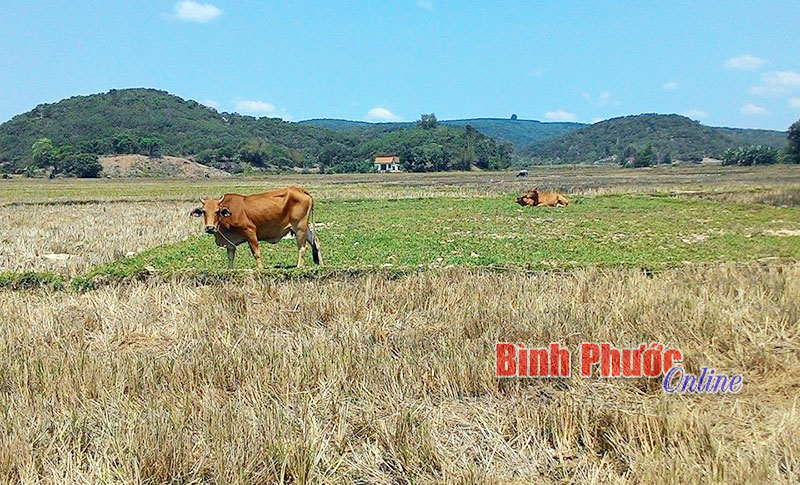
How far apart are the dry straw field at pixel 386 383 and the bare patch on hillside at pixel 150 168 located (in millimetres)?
103078

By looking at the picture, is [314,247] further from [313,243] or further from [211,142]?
[211,142]

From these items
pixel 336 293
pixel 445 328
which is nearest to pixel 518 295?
pixel 445 328

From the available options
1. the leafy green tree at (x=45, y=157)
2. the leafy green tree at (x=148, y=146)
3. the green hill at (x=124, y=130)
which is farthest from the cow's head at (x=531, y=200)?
the green hill at (x=124, y=130)

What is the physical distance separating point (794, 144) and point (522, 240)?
99.8 m

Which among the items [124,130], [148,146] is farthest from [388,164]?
[124,130]

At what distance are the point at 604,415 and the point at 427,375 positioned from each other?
4.93ft

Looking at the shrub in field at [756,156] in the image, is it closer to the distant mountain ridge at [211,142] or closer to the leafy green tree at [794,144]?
the leafy green tree at [794,144]

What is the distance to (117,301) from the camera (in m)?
7.60

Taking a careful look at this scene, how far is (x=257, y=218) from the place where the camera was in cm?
1227

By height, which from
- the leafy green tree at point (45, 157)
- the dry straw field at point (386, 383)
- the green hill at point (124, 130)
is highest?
the green hill at point (124, 130)

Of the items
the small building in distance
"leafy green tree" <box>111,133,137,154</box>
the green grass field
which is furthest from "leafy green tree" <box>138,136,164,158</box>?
the green grass field

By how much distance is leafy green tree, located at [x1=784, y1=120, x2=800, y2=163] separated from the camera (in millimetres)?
91625

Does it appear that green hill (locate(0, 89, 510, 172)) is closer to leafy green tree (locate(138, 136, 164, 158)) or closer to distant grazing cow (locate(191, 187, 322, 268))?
leafy green tree (locate(138, 136, 164, 158))

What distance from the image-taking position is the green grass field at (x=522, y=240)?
12.5m
